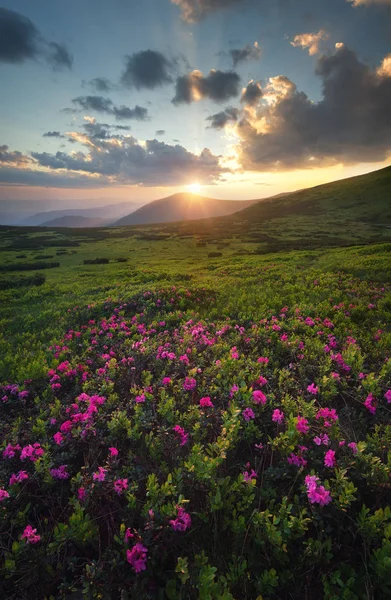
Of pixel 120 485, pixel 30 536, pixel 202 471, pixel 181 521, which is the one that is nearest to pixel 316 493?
pixel 202 471

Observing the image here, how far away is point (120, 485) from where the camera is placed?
400 cm

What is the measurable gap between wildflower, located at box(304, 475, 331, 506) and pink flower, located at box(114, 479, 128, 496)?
236 cm

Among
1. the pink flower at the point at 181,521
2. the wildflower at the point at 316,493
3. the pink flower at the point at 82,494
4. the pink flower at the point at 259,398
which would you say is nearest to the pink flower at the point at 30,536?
the pink flower at the point at 82,494

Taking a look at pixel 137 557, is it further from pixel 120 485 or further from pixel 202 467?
pixel 202 467

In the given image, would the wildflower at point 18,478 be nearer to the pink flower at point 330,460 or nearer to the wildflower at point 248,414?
the wildflower at point 248,414

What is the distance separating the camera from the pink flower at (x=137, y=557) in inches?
121

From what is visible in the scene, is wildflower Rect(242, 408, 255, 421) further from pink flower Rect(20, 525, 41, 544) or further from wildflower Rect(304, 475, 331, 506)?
pink flower Rect(20, 525, 41, 544)

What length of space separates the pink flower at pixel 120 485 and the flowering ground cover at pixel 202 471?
23 mm

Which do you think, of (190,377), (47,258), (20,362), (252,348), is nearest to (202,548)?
(190,377)

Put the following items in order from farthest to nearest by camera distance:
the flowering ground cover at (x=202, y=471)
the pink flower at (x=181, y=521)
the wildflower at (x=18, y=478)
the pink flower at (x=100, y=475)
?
the wildflower at (x=18, y=478) → the pink flower at (x=100, y=475) → the pink flower at (x=181, y=521) → the flowering ground cover at (x=202, y=471)

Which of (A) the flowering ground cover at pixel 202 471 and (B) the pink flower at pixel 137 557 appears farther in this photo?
(A) the flowering ground cover at pixel 202 471

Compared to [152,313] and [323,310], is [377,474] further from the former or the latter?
[152,313]

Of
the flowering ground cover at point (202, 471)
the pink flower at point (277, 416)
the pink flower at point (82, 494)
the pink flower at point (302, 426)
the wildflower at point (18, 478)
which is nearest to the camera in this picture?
the flowering ground cover at point (202, 471)

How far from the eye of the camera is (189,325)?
10328mm
